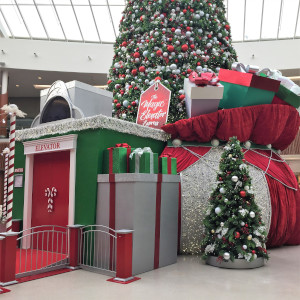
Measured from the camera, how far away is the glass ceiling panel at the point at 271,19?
61.8 feet

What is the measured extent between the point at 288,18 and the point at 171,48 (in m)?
14.1

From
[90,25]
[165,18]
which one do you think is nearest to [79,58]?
[90,25]

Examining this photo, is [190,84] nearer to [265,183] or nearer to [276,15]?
[265,183]

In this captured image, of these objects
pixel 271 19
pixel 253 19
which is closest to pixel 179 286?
pixel 253 19

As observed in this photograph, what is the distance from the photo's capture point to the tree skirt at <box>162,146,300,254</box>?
6074 mm

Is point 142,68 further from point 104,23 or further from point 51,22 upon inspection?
point 51,22

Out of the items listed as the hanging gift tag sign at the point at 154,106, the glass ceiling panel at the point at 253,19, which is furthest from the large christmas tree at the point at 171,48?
the glass ceiling panel at the point at 253,19

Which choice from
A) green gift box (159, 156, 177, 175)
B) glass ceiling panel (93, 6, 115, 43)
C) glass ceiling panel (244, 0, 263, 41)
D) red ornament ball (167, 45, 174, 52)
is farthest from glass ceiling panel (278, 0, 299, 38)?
green gift box (159, 156, 177, 175)

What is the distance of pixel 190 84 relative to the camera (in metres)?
6.34

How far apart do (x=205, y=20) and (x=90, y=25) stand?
13836mm

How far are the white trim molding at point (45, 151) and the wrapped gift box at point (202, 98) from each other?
83.8 inches

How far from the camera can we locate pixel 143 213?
4.97m

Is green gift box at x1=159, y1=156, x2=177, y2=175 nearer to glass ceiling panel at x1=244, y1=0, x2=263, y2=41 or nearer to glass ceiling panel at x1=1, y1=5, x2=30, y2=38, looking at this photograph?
glass ceiling panel at x1=244, y1=0, x2=263, y2=41

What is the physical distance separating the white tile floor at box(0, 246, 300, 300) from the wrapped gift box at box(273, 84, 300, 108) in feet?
10.3
